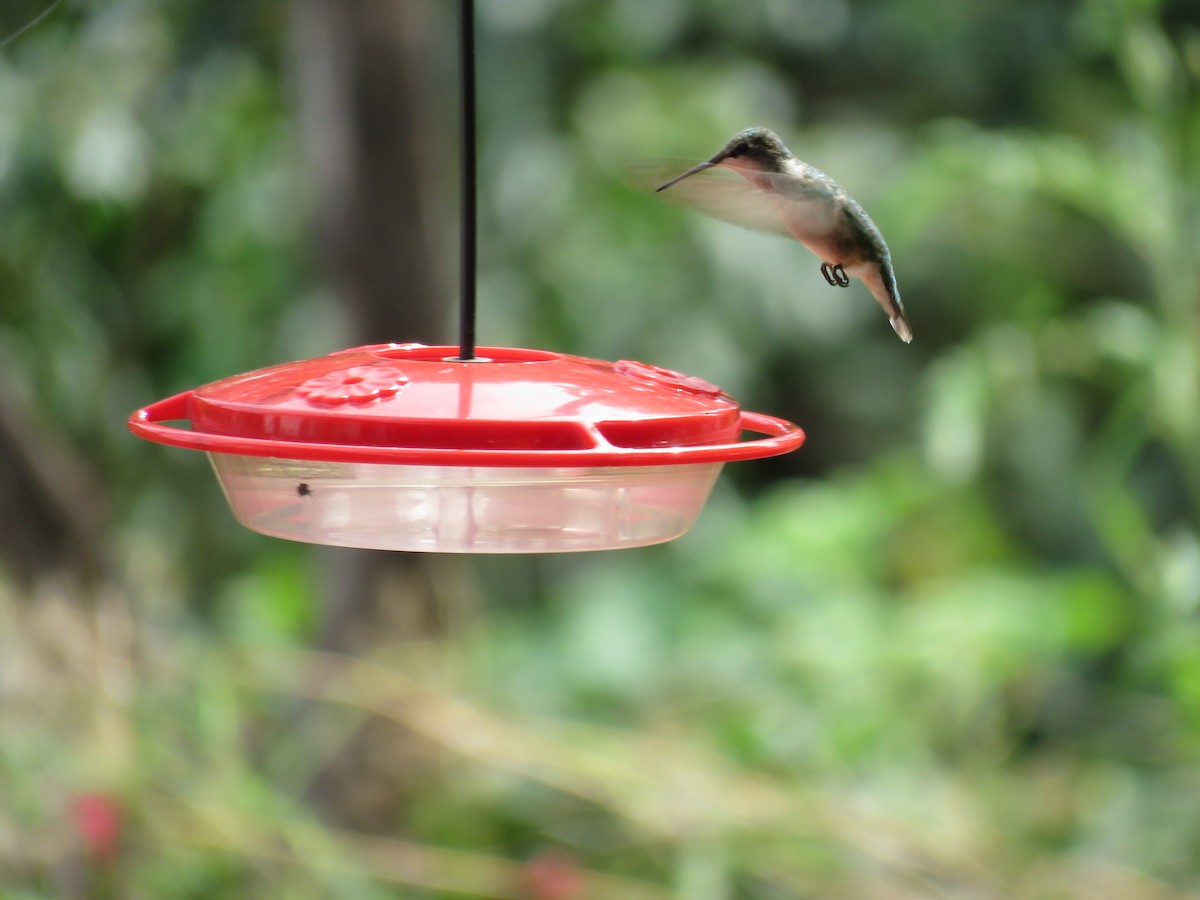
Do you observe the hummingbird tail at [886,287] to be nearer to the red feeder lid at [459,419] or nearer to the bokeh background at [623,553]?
the red feeder lid at [459,419]

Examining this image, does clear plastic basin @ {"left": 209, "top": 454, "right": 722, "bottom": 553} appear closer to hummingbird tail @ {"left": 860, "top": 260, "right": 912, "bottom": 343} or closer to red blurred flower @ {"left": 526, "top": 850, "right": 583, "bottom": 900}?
hummingbird tail @ {"left": 860, "top": 260, "right": 912, "bottom": 343}

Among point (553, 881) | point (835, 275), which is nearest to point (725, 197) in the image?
point (835, 275)

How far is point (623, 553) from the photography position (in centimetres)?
512

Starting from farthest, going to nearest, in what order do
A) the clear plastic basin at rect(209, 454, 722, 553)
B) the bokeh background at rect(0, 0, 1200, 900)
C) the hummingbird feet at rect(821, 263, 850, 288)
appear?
1. the bokeh background at rect(0, 0, 1200, 900)
2. the hummingbird feet at rect(821, 263, 850, 288)
3. the clear plastic basin at rect(209, 454, 722, 553)

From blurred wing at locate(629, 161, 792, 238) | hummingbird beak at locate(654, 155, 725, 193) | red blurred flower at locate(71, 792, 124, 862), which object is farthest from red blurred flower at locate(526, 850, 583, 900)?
hummingbird beak at locate(654, 155, 725, 193)

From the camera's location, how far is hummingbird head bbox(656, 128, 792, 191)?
1.51 m

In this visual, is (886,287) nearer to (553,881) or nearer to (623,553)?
(553,881)

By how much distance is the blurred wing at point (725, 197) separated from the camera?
1.54 m

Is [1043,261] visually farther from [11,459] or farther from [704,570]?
[11,459]

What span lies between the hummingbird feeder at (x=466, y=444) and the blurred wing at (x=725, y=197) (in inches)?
9.6

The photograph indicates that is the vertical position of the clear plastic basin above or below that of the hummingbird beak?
below

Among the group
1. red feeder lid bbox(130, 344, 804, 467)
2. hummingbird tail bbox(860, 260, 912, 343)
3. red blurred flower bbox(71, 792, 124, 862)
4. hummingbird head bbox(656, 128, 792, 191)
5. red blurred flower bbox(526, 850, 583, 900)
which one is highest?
hummingbird head bbox(656, 128, 792, 191)

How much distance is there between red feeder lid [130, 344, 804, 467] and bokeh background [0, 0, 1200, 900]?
1.05 m

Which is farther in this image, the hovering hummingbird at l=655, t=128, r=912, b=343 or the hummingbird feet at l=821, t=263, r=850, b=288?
the hummingbird feet at l=821, t=263, r=850, b=288
